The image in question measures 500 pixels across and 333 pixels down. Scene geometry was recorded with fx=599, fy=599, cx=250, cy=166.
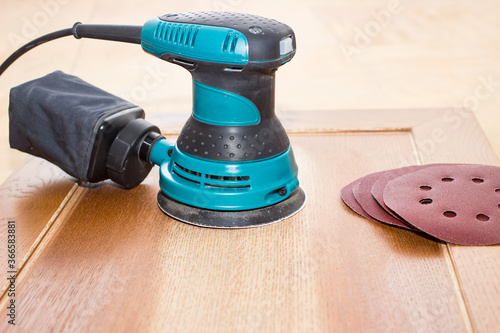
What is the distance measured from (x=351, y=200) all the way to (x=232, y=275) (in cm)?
27

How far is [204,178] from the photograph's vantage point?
880 millimetres

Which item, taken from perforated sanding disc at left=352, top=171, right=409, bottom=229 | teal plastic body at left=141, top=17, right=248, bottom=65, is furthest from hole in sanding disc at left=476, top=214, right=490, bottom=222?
teal plastic body at left=141, top=17, right=248, bottom=65

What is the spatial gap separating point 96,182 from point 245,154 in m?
0.30

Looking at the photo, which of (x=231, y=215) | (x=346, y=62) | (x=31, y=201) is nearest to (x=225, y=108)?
(x=231, y=215)

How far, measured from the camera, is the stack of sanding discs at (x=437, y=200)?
2.70ft

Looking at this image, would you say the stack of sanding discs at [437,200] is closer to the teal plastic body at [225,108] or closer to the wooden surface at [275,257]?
the wooden surface at [275,257]

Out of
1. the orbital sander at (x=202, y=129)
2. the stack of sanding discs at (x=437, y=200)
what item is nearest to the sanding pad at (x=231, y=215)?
the orbital sander at (x=202, y=129)

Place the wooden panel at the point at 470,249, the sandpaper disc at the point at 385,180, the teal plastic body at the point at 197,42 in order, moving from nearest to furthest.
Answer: the wooden panel at the point at 470,249 < the teal plastic body at the point at 197,42 < the sandpaper disc at the point at 385,180

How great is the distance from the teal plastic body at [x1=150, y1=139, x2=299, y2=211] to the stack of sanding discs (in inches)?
5.0

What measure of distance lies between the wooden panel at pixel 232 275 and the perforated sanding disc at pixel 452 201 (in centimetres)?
3

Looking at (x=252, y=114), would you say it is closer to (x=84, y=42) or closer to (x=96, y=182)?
(x=96, y=182)

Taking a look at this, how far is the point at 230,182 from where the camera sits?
870 mm

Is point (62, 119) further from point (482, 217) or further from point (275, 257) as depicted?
point (482, 217)

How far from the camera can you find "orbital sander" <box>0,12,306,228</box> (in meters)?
0.83
